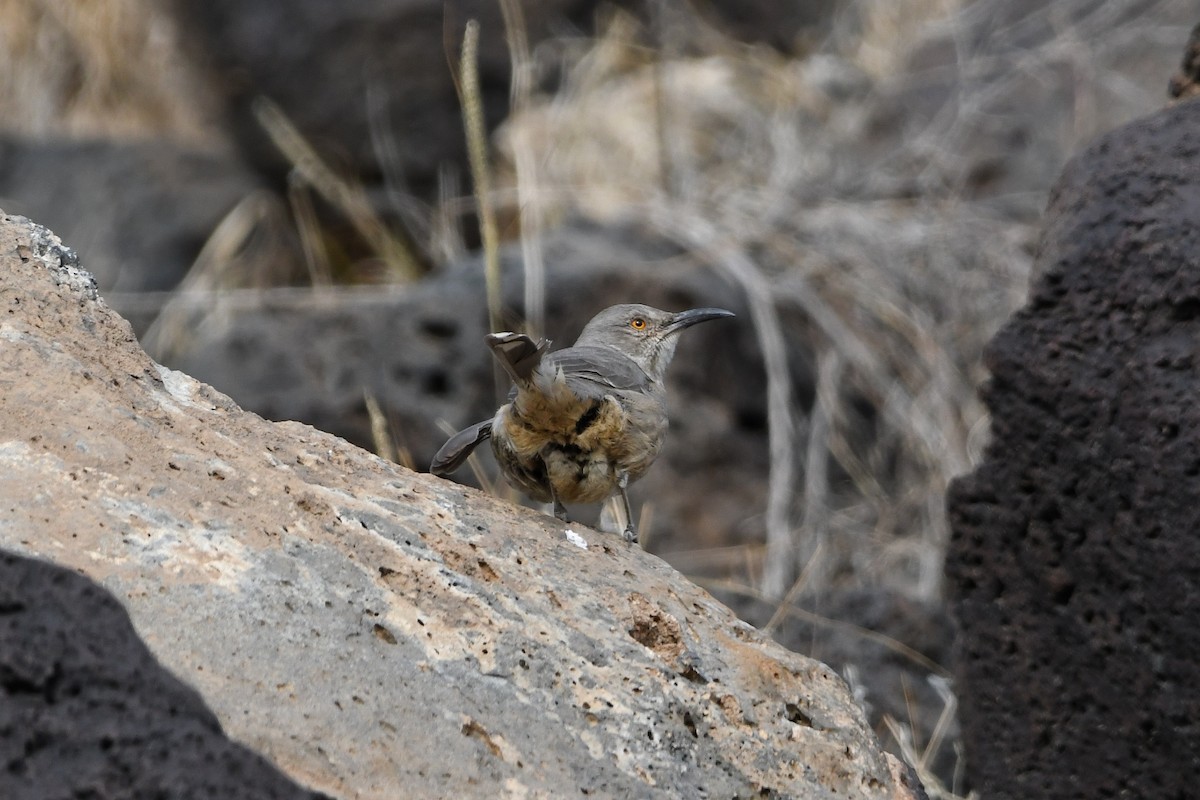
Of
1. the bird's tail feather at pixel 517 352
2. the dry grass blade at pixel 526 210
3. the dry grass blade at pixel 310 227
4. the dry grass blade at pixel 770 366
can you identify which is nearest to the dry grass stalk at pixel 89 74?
the dry grass blade at pixel 310 227

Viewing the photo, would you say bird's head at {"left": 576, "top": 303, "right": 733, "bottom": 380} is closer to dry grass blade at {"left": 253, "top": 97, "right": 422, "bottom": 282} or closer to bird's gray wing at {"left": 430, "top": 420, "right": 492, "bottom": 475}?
bird's gray wing at {"left": 430, "top": 420, "right": 492, "bottom": 475}

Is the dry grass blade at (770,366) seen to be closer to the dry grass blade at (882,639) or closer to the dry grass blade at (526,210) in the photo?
the dry grass blade at (526,210)

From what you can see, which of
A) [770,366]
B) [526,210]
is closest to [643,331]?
[526,210]

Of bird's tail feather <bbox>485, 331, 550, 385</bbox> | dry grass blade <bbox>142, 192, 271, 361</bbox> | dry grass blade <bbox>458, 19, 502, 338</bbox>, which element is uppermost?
dry grass blade <bbox>458, 19, 502, 338</bbox>

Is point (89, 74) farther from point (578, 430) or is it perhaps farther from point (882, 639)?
point (578, 430)

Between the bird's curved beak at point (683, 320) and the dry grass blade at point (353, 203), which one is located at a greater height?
the bird's curved beak at point (683, 320)

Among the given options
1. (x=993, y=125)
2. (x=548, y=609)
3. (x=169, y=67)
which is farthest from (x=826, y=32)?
(x=548, y=609)

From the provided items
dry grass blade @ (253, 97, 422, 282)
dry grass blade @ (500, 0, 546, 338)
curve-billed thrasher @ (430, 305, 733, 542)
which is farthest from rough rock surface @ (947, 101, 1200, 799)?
dry grass blade @ (253, 97, 422, 282)
